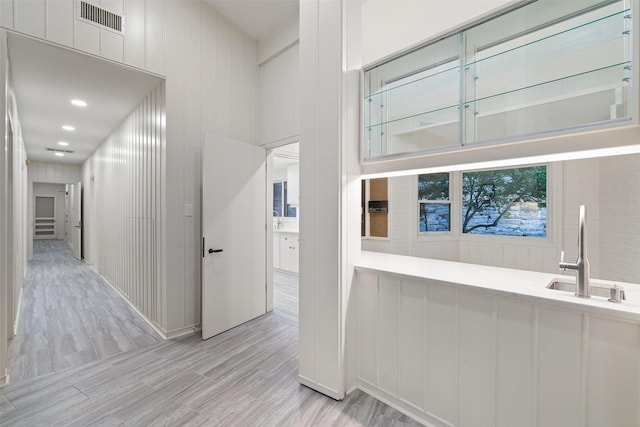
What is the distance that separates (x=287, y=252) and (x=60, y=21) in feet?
14.8

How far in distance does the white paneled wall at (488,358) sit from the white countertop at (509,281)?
0.04 meters

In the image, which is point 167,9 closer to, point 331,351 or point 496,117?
point 496,117

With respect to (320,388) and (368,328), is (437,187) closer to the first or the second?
(368,328)

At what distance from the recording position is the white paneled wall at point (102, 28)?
2.12 meters

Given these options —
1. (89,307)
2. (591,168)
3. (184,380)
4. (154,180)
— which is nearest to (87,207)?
(89,307)

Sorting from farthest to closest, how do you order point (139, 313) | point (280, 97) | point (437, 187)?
point (437, 187), point (139, 313), point (280, 97)

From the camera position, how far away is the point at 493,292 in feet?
4.87

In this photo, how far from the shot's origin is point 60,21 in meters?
2.26

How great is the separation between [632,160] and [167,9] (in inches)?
178

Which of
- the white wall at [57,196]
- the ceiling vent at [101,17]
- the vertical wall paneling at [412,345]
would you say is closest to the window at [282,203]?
the ceiling vent at [101,17]

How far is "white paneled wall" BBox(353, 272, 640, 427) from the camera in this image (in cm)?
123

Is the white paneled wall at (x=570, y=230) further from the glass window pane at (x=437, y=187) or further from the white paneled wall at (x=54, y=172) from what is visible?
the white paneled wall at (x=54, y=172)

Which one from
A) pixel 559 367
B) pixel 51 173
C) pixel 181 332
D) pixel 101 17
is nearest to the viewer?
pixel 559 367

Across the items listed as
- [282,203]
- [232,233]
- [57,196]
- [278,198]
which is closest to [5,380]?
[232,233]
